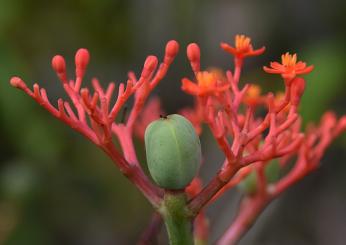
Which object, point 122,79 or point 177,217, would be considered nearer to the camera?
point 177,217

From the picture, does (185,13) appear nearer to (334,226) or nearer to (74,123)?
(334,226)

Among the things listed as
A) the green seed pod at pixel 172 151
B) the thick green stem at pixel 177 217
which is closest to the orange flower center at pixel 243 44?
the green seed pod at pixel 172 151

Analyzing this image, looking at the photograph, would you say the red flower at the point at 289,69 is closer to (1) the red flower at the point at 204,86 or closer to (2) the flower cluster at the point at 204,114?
(2) the flower cluster at the point at 204,114

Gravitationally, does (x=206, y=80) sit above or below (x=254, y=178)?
above

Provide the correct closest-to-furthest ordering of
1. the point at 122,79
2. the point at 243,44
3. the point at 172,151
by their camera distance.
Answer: the point at 172,151
the point at 243,44
the point at 122,79

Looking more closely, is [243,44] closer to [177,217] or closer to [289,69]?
[289,69]

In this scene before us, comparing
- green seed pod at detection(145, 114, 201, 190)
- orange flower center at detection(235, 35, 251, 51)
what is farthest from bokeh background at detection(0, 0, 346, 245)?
green seed pod at detection(145, 114, 201, 190)

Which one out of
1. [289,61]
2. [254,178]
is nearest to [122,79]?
[254,178]
